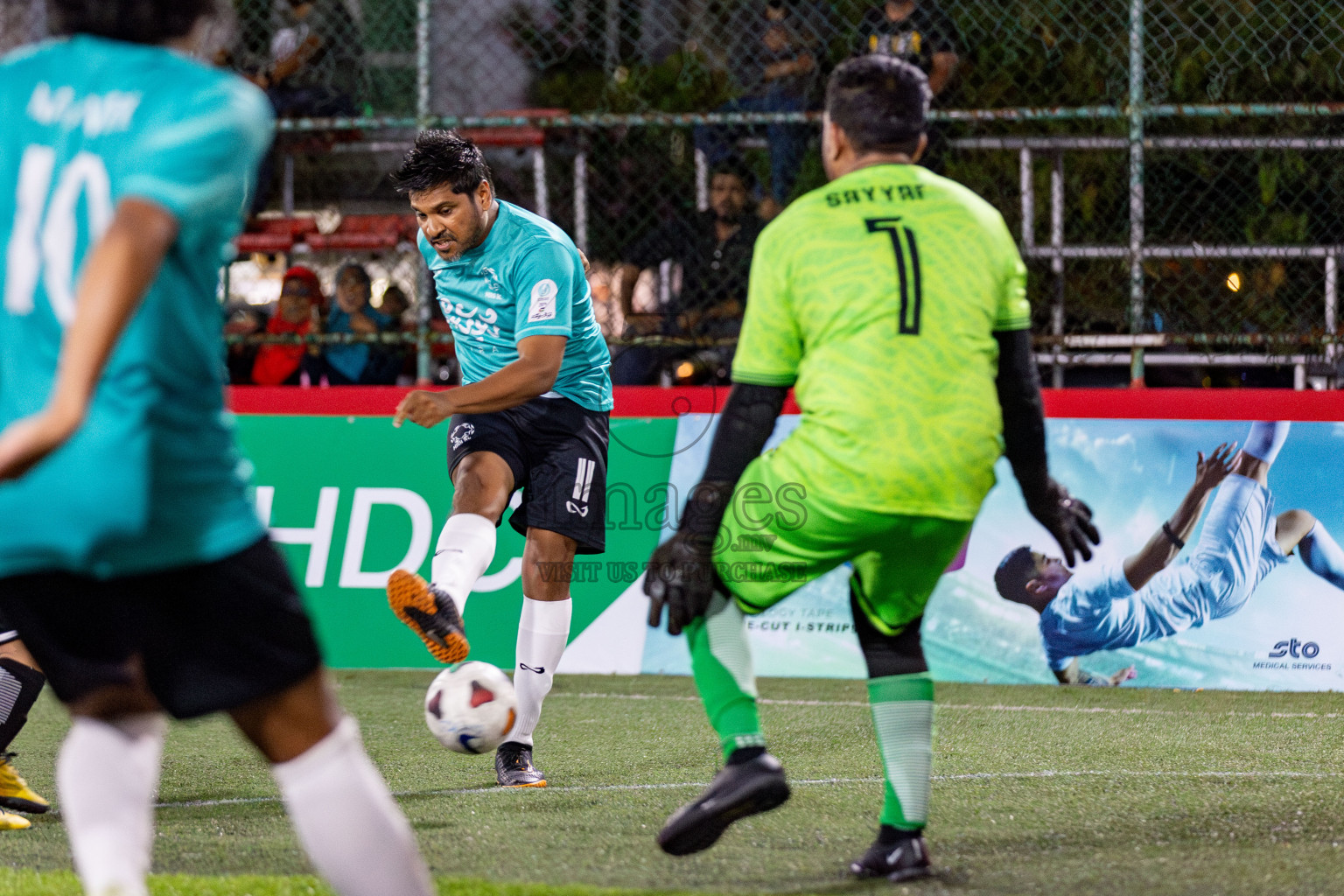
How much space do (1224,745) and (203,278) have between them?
431 cm

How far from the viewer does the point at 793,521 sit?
129 inches

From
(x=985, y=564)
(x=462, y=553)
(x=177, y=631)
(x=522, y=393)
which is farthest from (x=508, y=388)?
(x=985, y=564)

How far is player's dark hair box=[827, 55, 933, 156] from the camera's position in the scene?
329 centimetres

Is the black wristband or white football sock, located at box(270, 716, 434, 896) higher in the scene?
white football sock, located at box(270, 716, 434, 896)

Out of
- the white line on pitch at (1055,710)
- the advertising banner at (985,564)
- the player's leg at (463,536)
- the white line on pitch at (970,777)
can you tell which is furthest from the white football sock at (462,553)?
the advertising banner at (985,564)

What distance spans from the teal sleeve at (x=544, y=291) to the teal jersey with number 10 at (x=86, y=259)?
275 centimetres

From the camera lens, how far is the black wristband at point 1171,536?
6996 millimetres

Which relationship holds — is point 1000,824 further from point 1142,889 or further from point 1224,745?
point 1224,745

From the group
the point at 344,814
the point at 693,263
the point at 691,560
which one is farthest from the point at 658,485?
the point at 344,814

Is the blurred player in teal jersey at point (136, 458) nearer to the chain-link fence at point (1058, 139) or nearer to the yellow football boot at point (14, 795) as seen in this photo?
the yellow football boot at point (14, 795)

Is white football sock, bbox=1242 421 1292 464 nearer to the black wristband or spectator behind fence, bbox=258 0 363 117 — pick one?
the black wristband

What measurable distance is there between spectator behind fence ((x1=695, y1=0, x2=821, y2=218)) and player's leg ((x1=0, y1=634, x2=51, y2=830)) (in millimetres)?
4941

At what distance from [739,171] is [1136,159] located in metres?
2.08

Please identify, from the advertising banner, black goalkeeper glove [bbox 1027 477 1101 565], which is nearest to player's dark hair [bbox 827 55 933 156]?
black goalkeeper glove [bbox 1027 477 1101 565]
